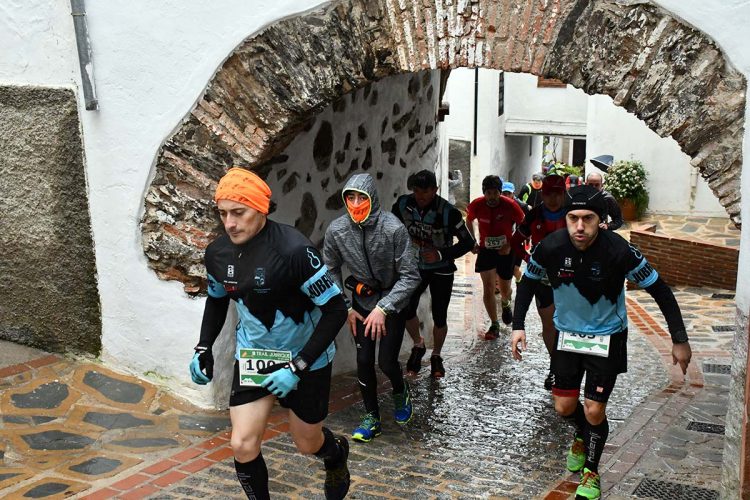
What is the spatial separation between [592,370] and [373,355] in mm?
1459

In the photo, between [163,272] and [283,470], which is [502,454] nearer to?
[283,470]

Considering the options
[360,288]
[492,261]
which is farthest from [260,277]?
[492,261]

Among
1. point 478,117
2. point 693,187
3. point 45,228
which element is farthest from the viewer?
point 478,117

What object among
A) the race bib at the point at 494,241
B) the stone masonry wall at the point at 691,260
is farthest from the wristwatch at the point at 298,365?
the stone masonry wall at the point at 691,260

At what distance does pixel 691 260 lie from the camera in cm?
1229

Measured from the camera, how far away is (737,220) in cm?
488

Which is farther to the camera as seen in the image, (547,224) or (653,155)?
(653,155)

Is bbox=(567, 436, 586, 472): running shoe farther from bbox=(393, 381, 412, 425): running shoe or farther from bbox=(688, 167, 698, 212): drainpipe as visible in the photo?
bbox=(688, 167, 698, 212): drainpipe

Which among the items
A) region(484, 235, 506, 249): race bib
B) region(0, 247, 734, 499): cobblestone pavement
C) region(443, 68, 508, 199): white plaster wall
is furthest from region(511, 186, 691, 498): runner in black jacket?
region(443, 68, 508, 199): white plaster wall

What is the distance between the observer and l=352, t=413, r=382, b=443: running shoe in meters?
6.17

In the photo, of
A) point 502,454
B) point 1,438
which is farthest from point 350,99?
point 1,438

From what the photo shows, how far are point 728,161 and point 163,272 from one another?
3718 millimetres

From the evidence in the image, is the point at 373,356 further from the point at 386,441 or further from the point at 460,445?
the point at 460,445

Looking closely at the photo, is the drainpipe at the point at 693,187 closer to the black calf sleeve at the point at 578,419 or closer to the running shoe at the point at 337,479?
the black calf sleeve at the point at 578,419
